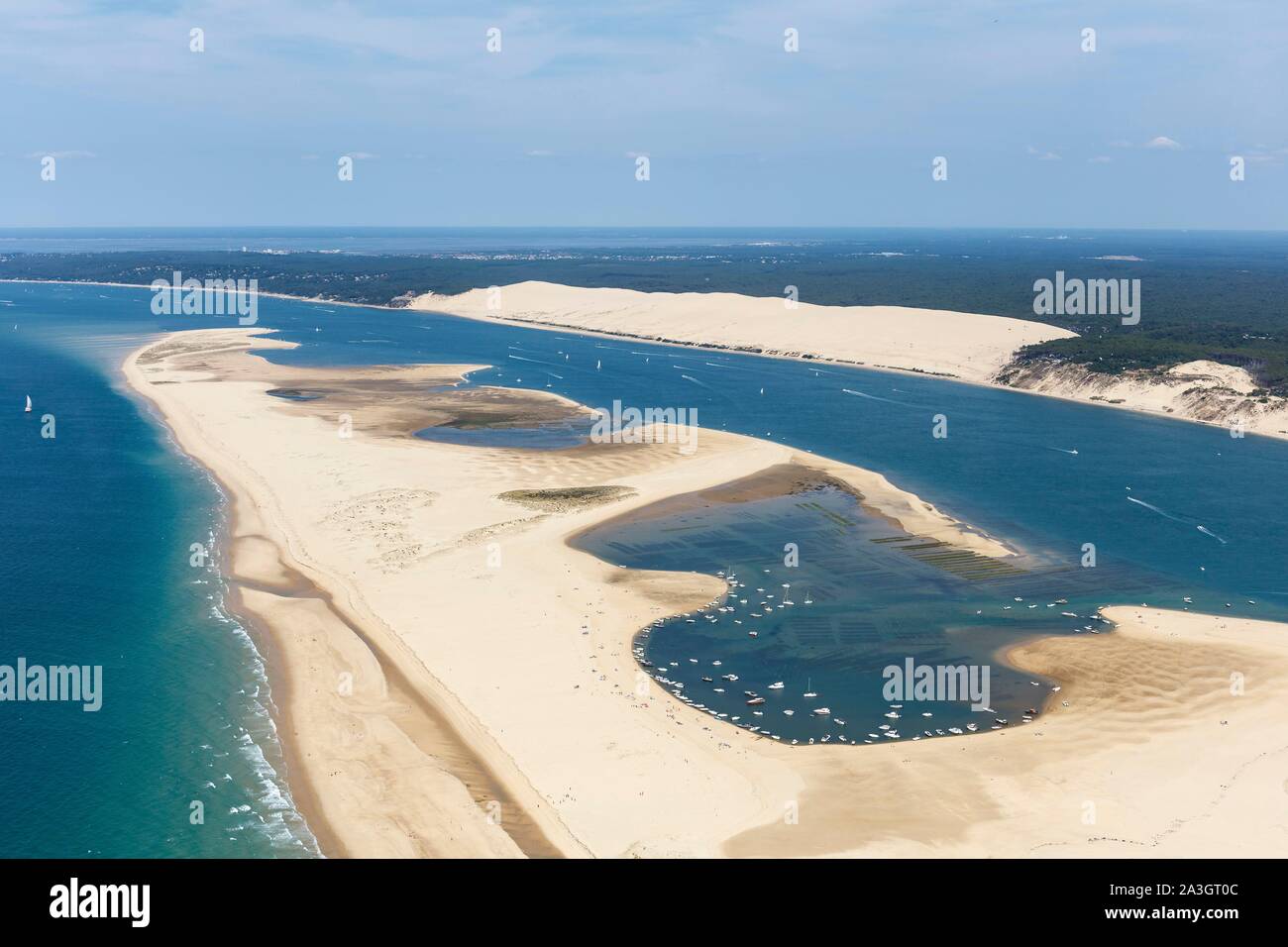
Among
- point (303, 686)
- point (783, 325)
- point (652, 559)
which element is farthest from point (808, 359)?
point (303, 686)

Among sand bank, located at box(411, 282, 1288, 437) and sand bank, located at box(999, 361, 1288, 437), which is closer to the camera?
sand bank, located at box(999, 361, 1288, 437)

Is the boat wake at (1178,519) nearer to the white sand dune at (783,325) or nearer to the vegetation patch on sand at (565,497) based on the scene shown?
the vegetation patch on sand at (565,497)

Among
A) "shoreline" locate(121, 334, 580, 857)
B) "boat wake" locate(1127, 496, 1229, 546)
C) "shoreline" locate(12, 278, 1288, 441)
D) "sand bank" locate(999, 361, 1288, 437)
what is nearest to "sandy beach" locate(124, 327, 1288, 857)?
"shoreline" locate(121, 334, 580, 857)

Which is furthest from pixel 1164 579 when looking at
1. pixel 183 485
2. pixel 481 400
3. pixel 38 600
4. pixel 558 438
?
pixel 481 400

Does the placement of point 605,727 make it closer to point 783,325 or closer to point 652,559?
point 652,559

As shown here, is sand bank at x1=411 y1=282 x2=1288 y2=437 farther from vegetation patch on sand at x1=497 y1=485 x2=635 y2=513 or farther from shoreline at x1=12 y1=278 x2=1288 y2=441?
vegetation patch on sand at x1=497 y1=485 x2=635 y2=513

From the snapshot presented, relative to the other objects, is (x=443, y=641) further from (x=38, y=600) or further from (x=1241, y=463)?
(x=1241, y=463)
